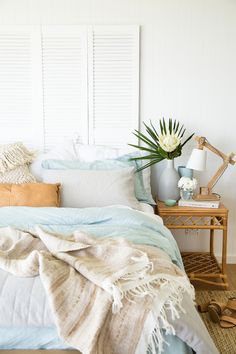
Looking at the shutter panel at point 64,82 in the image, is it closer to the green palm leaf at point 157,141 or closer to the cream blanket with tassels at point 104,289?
the green palm leaf at point 157,141

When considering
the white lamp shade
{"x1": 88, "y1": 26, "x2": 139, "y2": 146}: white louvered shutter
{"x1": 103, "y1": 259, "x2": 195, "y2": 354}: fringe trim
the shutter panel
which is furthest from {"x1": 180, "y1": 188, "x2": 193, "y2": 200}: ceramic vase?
{"x1": 103, "y1": 259, "x2": 195, "y2": 354}: fringe trim

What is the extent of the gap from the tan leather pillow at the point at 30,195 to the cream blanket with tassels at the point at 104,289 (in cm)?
75

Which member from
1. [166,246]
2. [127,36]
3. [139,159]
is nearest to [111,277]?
[166,246]

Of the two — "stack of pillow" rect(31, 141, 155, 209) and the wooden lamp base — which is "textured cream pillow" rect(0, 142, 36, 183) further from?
the wooden lamp base

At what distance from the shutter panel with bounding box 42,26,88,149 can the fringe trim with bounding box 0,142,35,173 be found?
0.33 meters

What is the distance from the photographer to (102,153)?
2.82 meters

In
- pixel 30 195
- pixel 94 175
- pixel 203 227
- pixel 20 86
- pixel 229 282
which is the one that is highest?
pixel 20 86

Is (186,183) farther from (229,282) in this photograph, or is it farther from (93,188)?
(229,282)

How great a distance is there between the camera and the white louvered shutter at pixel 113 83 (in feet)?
9.49

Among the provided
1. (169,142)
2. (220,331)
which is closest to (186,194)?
(169,142)

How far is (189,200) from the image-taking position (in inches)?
109

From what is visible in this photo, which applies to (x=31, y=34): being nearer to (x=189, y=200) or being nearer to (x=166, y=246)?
(x=189, y=200)

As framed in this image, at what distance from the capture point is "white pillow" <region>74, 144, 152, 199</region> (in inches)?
111

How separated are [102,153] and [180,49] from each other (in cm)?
106
